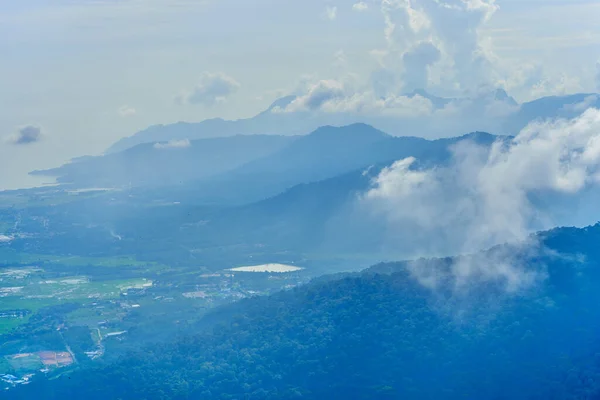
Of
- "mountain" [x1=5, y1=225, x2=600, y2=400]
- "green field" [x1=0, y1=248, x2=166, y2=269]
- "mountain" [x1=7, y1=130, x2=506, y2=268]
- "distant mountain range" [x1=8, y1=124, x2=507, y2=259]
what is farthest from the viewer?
"distant mountain range" [x1=8, y1=124, x2=507, y2=259]

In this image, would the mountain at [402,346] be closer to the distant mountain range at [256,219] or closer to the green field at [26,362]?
the green field at [26,362]

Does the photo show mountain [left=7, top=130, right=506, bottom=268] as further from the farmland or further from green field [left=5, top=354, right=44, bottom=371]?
green field [left=5, top=354, right=44, bottom=371]

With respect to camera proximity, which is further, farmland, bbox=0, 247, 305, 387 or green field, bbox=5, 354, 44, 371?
farmland, bbox=0, 247, 305, 387

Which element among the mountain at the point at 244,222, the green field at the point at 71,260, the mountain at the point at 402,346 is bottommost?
the mountain at the point at 402,346

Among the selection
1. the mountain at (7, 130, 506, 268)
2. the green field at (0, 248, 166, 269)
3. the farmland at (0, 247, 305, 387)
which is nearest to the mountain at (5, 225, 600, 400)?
the farmland at (0, 247, 305, 387)

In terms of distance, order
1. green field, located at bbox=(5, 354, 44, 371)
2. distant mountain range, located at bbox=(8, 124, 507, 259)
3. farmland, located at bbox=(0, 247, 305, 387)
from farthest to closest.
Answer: distant mountain range, located at bbox=(8, 124, 507, 259) < farmland, located at bbox=(0, 247, 305, 387) < green field, located at bbox=(5, 354, 44, 371)

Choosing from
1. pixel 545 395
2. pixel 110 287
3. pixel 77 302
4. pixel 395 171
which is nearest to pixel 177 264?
pixel 110 287

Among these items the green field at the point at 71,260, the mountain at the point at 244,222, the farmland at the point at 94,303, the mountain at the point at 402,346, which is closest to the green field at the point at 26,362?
the farmland at the point at 94,303

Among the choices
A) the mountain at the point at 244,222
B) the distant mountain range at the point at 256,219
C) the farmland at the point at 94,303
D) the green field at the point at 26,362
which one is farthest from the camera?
the distant mountain range at the point at 256,219
